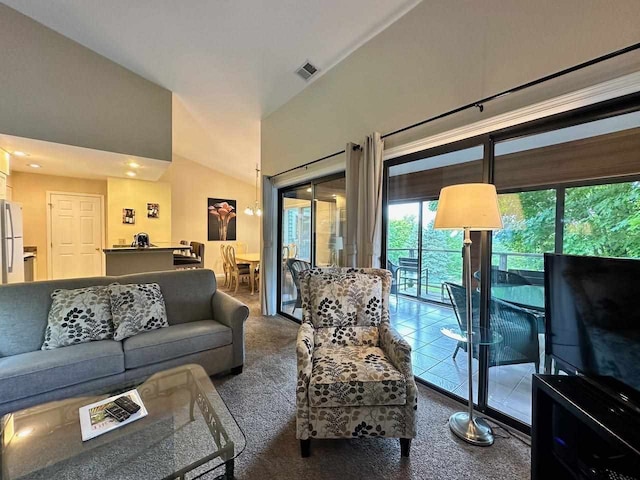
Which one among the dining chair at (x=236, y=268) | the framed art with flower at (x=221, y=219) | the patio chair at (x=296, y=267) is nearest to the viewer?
the patio chair at (x=296, y=267)

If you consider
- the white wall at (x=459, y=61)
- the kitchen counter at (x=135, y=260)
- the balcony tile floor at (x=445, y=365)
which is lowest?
the balcony tile floor at (x=445, y=365)

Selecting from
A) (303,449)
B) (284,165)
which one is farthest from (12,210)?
(303,449)

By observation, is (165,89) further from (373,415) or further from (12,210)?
(373,415)

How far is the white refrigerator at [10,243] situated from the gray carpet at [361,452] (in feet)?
12.4

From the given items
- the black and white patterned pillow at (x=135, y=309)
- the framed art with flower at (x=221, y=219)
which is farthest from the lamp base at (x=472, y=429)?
the framed art with flower at (x=221, y=219)

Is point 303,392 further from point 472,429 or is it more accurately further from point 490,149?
point 490,149

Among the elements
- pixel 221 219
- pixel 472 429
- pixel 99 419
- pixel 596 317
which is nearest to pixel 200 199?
pixel 221 219

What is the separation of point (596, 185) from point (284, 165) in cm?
346

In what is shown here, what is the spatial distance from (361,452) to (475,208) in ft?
5.29

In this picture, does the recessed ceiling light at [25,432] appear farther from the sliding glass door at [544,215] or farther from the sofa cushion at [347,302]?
the sliding glass door at [544,215]

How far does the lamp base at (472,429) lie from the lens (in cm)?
178

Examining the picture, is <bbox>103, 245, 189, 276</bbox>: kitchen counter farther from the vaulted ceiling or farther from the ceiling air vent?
the ceiling air vent

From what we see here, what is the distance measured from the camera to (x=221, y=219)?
8.18 meters

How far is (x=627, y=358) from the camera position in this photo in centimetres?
115
